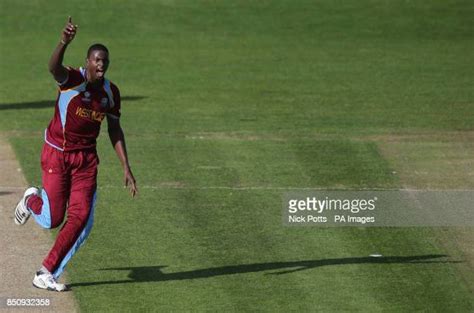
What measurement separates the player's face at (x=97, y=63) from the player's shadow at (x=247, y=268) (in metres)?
2.08

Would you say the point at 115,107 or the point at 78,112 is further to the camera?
the point at 115,107

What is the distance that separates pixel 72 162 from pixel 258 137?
8010 mm

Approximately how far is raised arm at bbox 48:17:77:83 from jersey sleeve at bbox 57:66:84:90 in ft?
0.18

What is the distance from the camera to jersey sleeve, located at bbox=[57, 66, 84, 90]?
480 inches

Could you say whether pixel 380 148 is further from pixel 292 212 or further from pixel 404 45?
pixel 404 45

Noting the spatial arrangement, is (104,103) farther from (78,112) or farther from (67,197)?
(67,197)

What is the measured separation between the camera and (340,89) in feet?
80.6

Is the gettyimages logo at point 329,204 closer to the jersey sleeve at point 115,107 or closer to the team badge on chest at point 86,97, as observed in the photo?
the jersey sleeve at point 115,107

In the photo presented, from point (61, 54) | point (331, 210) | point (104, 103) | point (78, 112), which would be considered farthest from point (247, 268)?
point (61, 54)

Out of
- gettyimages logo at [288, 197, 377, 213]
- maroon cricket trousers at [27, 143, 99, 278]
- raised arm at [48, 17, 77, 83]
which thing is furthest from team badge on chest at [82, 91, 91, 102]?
gettyimages logo at [288, 197, 377, 213]

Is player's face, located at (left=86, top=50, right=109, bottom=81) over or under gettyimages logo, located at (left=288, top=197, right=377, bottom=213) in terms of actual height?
over

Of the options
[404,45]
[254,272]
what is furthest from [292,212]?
[404,45]

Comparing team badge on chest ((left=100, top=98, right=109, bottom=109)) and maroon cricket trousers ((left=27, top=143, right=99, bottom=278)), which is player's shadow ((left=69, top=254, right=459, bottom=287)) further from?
team badge on chest ((left=100, top=98, right=109, bottom=109))

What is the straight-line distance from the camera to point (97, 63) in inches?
478
